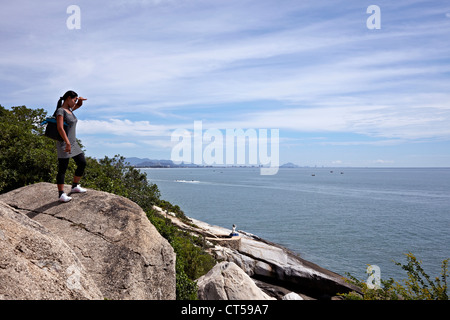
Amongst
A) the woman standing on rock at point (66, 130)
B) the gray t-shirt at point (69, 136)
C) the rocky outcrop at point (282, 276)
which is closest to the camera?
the woman standing on rock at point (66, 130)

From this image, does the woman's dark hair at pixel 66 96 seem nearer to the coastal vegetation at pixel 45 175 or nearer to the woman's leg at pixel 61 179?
the woman's leg at pixel 61 179

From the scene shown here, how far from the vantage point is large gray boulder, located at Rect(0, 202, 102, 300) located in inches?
163

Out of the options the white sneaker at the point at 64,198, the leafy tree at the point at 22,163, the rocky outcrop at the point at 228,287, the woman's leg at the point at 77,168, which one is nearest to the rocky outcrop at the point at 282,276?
the leafy tree at the point at 22,163

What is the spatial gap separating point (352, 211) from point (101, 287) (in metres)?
69.0

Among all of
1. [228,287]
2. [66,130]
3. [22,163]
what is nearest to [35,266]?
[66,130]

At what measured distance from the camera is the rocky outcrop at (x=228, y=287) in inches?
401

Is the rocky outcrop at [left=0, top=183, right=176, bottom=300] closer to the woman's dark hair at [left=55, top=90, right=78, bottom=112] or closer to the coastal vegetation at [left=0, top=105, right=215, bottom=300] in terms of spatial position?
the woman's dark hair at [left=55, top=90, right=78, bottom=112]

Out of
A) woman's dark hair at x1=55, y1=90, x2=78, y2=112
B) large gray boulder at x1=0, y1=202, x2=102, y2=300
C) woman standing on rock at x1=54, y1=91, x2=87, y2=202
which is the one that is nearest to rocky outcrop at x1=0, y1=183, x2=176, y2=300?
woman standing on rock at x1=54, y1=91, x2=87, y2=202

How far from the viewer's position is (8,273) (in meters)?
4.13

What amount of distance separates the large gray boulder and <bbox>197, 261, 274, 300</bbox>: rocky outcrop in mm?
5815

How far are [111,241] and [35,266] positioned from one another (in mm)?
2966

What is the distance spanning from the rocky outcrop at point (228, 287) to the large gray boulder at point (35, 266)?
19.1 ft

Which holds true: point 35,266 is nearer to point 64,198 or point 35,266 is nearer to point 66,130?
point 64,198

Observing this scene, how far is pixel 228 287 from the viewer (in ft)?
34.0
